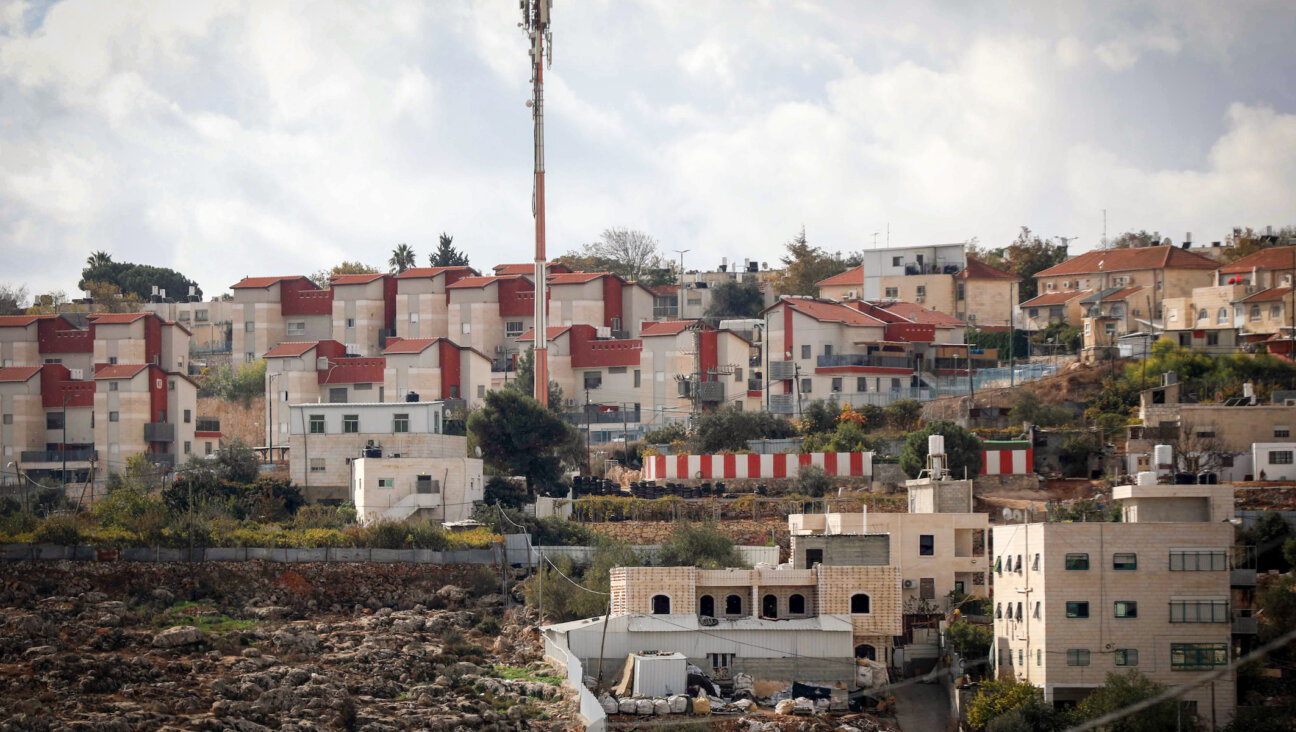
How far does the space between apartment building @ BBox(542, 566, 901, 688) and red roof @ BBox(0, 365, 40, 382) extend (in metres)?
41.8

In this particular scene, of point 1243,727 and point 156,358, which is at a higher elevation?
point 156,358

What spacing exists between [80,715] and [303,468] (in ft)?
79.3

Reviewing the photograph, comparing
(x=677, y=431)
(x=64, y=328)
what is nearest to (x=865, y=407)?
(x=677, y=431)

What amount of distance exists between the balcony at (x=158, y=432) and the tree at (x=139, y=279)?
35.9 m

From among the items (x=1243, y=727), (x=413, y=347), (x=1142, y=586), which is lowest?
(x=1243, y=727)

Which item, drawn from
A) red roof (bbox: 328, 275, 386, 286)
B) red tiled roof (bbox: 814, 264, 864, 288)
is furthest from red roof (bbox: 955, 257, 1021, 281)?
red roof (bbox: 328, 275, 386, 286)

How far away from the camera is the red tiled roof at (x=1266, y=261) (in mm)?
79688

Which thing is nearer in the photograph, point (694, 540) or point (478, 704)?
point (478, 704)

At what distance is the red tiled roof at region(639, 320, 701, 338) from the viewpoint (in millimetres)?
76438

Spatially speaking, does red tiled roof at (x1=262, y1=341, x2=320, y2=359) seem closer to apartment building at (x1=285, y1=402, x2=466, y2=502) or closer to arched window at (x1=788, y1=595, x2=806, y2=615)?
apartment building at (x1=285, y1=402, x2=466, y2=502)

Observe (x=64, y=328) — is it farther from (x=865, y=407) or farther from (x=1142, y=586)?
(x=1142, y=586)

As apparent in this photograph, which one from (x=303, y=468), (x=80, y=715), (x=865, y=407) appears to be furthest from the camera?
(x=865, y=407)

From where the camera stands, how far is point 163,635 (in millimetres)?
43812

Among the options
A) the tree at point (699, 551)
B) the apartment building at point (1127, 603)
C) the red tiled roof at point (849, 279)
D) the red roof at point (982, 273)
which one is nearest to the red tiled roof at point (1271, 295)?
the red roof at point (982, 273)
